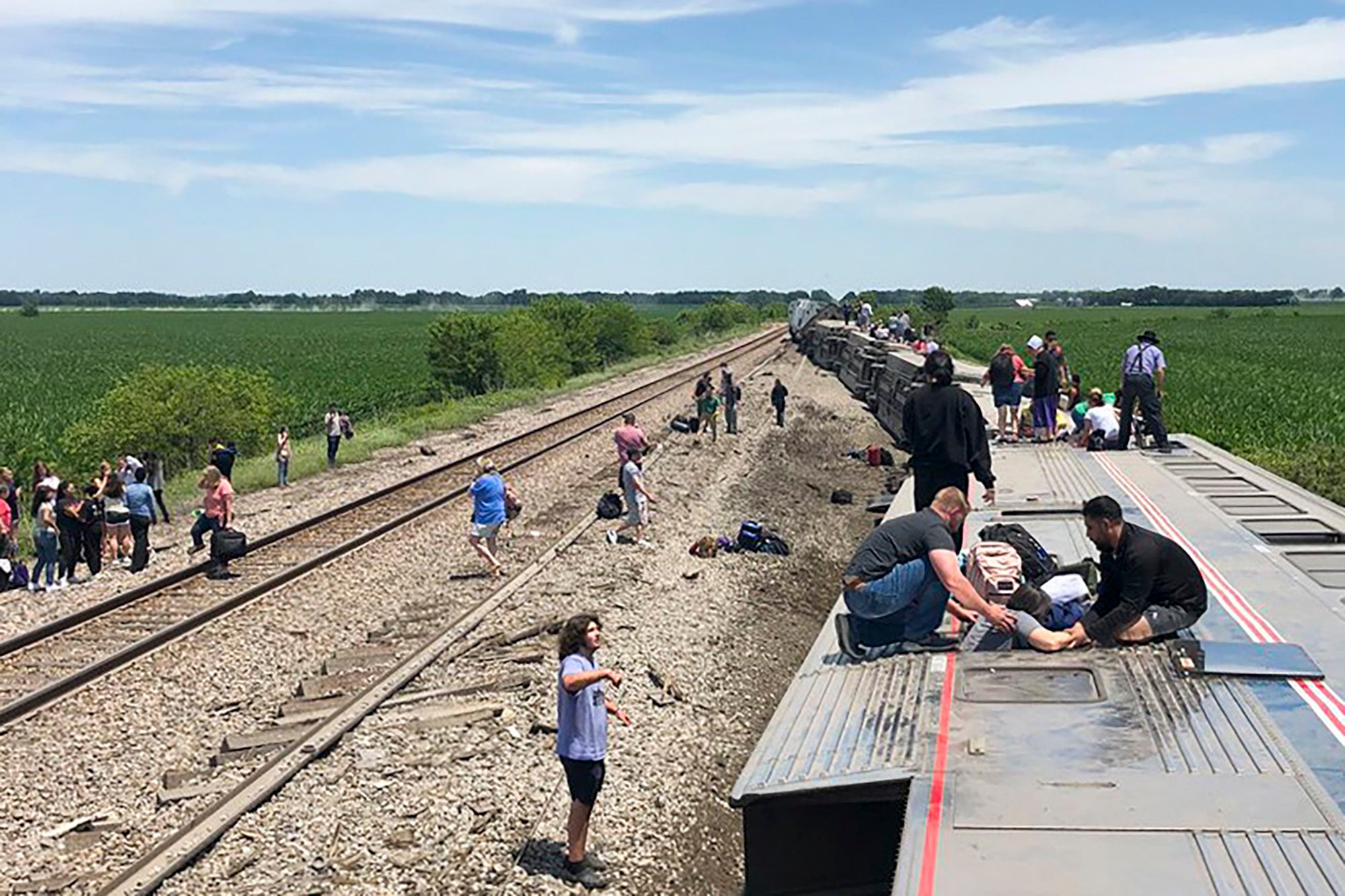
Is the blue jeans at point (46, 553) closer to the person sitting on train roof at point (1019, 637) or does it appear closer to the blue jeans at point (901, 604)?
the blue jeans at point (901, 604)

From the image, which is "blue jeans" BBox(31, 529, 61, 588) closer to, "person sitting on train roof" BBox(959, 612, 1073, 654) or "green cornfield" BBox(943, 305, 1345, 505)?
"person sitting on train roof" BBox(959, 612, 1073, 654)

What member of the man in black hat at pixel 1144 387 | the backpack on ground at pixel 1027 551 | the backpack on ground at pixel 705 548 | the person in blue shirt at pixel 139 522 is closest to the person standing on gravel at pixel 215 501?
the person in blue shirt at pixel 139 522

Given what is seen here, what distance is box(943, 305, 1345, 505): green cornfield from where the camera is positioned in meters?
26.0

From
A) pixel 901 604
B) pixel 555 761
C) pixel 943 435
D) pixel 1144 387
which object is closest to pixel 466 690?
pixel 555 761

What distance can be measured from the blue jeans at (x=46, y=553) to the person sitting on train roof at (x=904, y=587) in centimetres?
1102

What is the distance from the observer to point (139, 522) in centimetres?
1673

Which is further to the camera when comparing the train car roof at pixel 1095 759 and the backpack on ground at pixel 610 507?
the backpack on ground at pixel 610 507

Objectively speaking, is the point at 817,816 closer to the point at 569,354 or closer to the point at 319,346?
the point at 569,354

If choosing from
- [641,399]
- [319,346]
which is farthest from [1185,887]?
[319,346]

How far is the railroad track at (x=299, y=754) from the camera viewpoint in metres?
7.93

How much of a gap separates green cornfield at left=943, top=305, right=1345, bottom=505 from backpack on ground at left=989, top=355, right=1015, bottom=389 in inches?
231

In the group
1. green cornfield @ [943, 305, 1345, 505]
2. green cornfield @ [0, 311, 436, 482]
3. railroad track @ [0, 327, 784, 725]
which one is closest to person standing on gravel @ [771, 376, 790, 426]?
green cornfield @ [943, 305, 1345, 505]

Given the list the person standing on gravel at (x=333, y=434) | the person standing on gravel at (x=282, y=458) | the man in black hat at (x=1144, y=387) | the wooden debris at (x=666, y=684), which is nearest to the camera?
the wooden debris at (x=666, y=684)

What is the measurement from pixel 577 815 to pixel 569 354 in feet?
165
